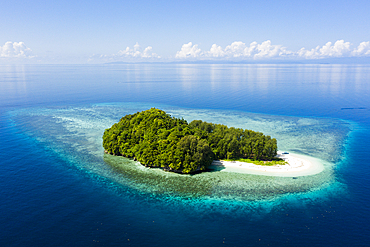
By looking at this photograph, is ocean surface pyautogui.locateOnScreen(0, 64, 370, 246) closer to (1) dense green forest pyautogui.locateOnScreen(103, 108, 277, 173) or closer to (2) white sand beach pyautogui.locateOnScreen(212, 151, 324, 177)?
(2) white sand beach pyautogui.locateOnScreen(212, 151, 324, 177)

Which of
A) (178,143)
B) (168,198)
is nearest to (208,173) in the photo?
(178,143)

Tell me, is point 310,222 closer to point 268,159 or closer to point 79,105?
point 268,159

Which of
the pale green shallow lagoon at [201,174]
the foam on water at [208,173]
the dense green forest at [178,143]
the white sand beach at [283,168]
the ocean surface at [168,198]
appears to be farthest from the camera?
the white sand beach at [283,168]

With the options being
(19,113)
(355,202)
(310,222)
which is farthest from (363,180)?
(19,113)

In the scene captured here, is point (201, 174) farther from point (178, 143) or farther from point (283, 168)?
point (283, 168)

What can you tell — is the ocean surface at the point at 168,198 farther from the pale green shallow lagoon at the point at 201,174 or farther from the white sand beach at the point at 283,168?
the white sand beach at the point at 283,168

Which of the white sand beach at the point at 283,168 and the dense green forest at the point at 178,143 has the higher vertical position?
the dense green forest at the point at 178,143

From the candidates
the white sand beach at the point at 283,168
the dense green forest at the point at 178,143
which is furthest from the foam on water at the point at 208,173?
the dense green forest at the point at 178,143
